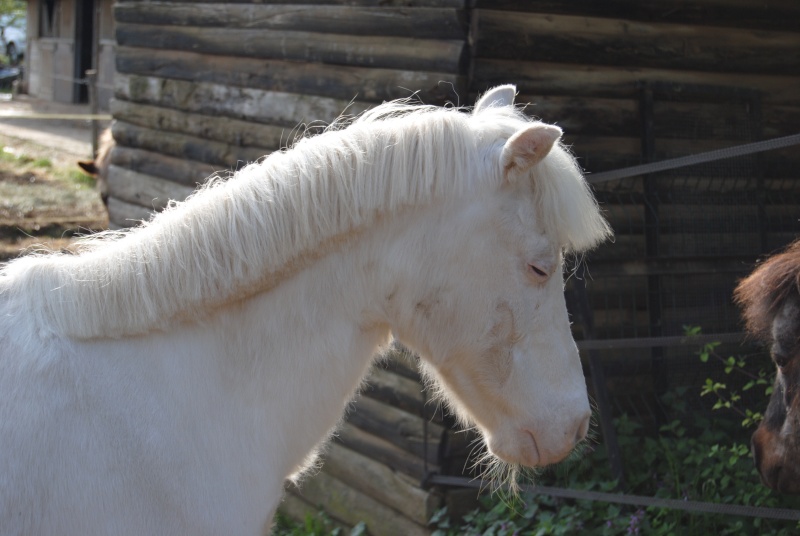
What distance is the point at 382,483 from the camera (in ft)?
16.1

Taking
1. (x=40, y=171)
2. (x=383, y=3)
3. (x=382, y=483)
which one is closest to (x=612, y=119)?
(x=383, y=3)

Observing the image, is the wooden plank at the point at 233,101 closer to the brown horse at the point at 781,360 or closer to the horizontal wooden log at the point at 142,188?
the horizontal wooden log at the point at 142,188

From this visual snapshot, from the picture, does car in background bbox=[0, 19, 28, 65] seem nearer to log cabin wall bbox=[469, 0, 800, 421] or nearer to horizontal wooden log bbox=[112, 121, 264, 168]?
horizontal wooden log bbox=[112, 121, 264, 168]

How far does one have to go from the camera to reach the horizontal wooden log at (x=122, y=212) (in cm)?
762

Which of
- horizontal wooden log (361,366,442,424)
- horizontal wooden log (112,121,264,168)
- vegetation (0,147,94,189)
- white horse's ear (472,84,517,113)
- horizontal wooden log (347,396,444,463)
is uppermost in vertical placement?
white horse's ear (472,84,517,113)

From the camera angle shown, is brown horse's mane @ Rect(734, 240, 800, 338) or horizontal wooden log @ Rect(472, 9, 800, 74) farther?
horizontal wooden log @ Rect(472, 9, 800, 74)

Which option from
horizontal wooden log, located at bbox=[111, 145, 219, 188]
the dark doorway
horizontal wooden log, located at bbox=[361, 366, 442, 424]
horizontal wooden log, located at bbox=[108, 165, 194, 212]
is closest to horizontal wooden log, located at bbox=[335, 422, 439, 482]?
horizontal wooden log, located at bbox=[361, 366, 442, 424]

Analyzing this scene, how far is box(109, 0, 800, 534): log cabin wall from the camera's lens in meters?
4.45

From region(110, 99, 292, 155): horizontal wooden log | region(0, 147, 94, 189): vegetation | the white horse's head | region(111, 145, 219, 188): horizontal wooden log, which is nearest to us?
the white horse's head

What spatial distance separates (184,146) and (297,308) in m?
5.31

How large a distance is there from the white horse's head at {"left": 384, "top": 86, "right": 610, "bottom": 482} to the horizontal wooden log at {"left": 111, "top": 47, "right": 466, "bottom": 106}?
215 cm

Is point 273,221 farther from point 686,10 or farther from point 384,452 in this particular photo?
point 686,10

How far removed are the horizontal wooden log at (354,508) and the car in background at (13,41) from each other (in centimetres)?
3869

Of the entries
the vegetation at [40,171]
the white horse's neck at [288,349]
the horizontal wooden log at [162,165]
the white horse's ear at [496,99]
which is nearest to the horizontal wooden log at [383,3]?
the horizontal wooden log at [162,165]
